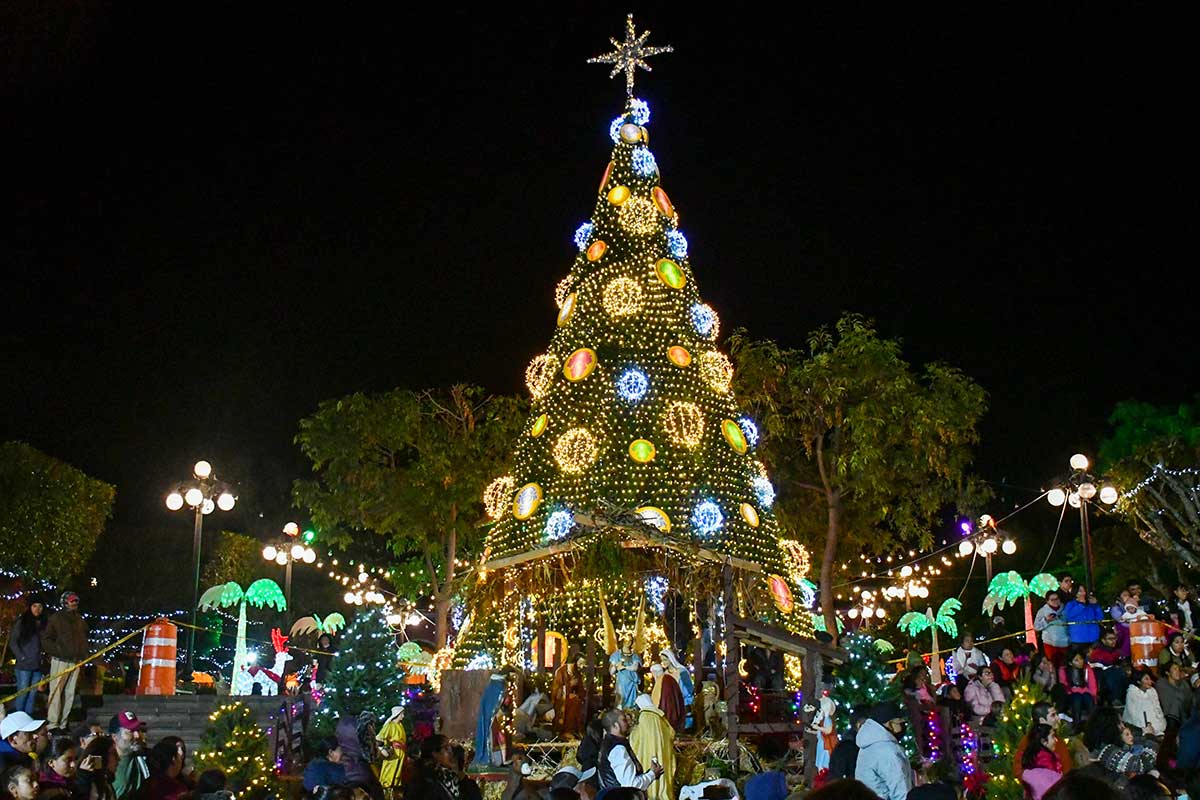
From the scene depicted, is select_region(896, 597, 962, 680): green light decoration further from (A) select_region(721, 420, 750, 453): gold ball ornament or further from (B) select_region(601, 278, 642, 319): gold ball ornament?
(B) select_region(601, 278, 642, 319): gold ball ornament

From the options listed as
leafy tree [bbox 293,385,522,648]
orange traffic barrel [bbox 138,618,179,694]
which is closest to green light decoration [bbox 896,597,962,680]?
leafy tree [bbox 293,385,522,648]

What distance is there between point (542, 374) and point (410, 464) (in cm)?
1363

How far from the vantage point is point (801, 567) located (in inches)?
930

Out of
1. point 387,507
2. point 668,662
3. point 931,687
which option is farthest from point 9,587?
point 931,687

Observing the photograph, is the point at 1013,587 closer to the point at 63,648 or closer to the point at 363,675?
the point at 363,675

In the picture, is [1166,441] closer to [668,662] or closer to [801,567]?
[801,567]

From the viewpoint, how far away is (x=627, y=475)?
2117 centimetres

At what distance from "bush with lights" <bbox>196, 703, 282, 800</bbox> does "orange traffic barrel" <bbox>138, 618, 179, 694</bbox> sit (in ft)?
22.5

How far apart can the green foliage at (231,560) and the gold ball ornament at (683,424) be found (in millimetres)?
25116

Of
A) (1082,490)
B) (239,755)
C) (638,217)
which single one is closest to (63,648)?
(239,755)

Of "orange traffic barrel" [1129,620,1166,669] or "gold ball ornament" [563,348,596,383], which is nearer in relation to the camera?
"orange traffic barrel" [1129,620,1166,669]

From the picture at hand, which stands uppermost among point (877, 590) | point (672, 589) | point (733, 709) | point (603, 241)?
point (603, 241)

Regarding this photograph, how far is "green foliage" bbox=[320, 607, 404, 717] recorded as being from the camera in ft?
50.4

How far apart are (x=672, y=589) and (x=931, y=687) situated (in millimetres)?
5057
